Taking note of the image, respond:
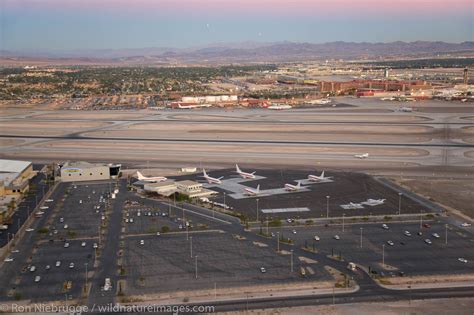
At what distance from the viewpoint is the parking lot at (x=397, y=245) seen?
66.5ft

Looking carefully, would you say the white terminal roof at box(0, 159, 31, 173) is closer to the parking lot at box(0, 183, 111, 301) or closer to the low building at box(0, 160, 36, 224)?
the low building at box(0, 160, 36, 224)

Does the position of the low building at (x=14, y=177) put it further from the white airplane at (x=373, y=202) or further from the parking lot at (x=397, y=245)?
the white airplane at (x=373, y=202)

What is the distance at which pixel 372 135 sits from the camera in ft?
174

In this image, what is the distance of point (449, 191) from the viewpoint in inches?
1262

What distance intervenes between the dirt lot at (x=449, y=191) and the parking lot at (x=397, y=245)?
13.0 feet

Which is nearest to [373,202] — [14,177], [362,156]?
[362,156]

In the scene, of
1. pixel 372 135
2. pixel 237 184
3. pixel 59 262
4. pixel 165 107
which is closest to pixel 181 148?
pixel 237 184

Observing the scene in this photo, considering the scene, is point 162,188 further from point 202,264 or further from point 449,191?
point 449,191

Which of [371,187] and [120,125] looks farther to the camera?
[120,125]

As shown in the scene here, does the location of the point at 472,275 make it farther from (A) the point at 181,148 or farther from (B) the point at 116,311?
(A) the point at 181,148

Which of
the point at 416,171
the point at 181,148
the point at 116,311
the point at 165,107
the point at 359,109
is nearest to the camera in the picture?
the point at 116,311

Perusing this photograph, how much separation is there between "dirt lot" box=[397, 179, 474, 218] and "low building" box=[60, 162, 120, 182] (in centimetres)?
1856

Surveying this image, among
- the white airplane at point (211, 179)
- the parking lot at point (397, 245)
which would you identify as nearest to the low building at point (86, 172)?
the white airplane at point (211, 179)

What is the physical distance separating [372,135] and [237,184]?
2354 cm
